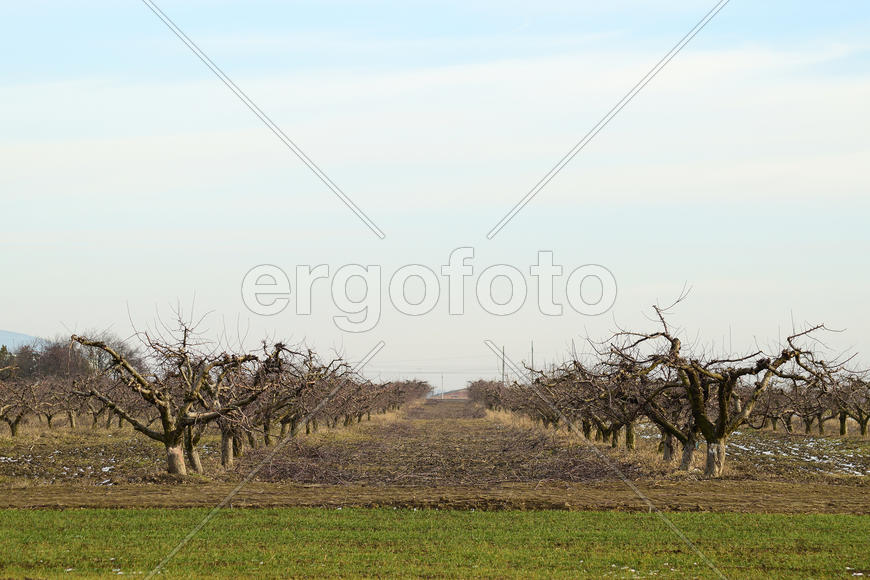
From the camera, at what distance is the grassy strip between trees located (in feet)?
39.0

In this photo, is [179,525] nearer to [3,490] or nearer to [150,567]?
[150,567]

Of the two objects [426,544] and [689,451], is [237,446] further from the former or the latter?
[426,544]

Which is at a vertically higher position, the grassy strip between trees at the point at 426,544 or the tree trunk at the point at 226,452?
the tree trunk at the point at 226,452

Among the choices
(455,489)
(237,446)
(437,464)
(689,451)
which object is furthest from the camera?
(237,446)

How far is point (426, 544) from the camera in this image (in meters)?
13.7

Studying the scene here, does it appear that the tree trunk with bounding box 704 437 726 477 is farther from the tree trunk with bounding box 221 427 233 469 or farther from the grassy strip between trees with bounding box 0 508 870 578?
the tree trunk with bounding box 221 427 233 469

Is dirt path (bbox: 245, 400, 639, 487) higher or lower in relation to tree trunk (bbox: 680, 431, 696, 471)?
lower

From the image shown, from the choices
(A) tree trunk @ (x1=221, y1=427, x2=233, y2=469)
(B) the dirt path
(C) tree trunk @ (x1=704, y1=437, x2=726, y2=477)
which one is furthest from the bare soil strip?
(C) tree trunk @ (x1=704, y1=437, x2=726, y2=477)

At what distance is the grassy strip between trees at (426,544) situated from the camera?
11.9m

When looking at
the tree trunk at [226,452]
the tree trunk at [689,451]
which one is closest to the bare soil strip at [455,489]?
the tree trunk at [226,452]

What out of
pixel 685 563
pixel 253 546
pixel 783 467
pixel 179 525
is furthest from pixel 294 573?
pixel 783 467

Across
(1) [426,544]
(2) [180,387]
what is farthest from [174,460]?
(1) [426,544]

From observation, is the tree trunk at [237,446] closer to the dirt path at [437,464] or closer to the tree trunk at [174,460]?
the dirt path at [437,464]

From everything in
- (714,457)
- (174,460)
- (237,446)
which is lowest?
(237,446)
